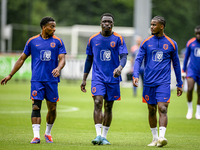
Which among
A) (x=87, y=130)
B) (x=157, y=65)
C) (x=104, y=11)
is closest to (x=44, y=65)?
(x=157, y=65)

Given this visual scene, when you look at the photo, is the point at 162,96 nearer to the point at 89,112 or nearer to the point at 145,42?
the point at 145,42

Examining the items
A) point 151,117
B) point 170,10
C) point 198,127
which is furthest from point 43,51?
point 170,10

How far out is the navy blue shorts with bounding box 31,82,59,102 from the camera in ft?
26.7

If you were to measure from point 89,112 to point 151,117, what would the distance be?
610 centimetres

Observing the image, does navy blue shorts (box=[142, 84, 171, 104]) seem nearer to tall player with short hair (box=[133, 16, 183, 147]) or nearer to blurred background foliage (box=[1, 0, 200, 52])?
tall player with short hair (box=[133, 16, 183, 147])

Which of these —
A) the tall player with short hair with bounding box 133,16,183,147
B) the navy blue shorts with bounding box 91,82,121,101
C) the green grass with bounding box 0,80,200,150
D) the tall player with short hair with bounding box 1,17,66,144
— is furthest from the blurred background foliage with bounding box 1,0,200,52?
the tall player with short hair with bounding box 133,16,183,147

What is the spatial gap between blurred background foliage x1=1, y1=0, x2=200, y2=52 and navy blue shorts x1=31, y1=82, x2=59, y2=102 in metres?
46.3

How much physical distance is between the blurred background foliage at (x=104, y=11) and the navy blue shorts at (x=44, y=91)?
46.3 m

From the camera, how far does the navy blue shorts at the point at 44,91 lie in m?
8.13

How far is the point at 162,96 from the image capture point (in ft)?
26.2

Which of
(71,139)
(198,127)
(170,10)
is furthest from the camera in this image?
(170,10)

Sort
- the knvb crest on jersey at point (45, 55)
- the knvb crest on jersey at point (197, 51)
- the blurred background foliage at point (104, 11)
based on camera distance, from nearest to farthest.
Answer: the knvb crest on jersey at point (45, 55), the knvb crest on jersey at point (197, 51), the blurred background foliage at point (104, 11)

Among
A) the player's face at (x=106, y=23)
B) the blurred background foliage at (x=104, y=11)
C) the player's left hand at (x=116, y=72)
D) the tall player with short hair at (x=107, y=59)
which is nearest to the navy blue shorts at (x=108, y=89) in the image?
the tall player with short hair at (x=107, y=59)

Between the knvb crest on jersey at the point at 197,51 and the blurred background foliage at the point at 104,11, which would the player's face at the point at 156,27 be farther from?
the blurred background foliage at the point at 104,11
